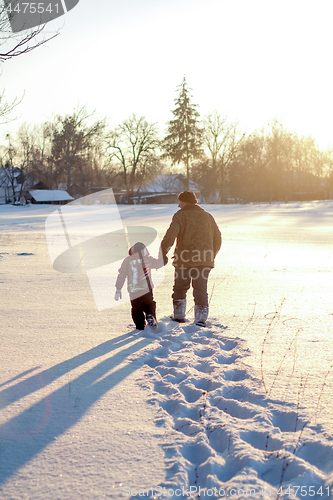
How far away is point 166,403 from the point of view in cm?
284

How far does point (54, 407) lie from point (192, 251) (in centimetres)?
265

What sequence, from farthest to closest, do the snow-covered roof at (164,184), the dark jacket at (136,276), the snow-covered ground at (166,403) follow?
the snow-covered roof at (164,184) → the dark jacket at (136,276) → the snow-covered ground at (166,403)

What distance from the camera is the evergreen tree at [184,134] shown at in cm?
4653

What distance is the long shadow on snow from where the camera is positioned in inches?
87.7

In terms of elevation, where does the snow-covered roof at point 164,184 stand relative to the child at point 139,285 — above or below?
above

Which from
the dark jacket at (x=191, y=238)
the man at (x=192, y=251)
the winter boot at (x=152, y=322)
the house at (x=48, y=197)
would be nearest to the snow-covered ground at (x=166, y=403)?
the winter boot at (x=152, y=322)

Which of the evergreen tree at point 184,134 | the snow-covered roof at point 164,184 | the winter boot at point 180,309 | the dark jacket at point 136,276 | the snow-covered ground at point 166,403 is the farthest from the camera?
the snow-covered roof at point 164,184

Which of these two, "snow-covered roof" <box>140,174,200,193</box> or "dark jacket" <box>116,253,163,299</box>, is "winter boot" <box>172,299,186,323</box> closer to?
"dark jacket" <box>116,253,163,299</box>

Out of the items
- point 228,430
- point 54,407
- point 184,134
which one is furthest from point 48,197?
point 228,430

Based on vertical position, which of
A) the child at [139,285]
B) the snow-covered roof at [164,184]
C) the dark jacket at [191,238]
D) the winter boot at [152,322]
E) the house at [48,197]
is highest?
the snow-covered roof at [164,184]

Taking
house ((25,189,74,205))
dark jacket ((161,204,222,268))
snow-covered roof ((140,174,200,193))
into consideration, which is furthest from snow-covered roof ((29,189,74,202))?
dark jacket ((161,204,222,268))

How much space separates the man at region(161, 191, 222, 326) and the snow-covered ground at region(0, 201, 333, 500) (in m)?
0.34

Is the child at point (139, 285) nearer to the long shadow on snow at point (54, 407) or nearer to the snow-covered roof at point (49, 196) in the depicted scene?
the long shadow on snow at point (54, 407)

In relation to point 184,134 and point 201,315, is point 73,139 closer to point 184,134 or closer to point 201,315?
point 184,134
